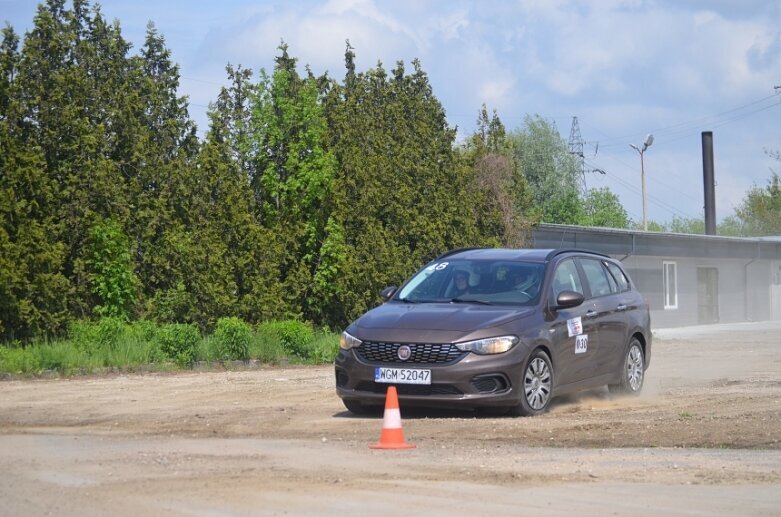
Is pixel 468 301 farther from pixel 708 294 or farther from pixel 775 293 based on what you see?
pixel 775 293

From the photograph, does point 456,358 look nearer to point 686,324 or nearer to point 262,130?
point 262,130

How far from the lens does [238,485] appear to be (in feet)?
25.1

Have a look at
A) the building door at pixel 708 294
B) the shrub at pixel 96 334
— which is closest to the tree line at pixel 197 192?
the shrub at pixel 96 334

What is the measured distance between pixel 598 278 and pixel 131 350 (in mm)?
8423

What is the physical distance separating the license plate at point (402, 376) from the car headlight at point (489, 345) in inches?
17.0

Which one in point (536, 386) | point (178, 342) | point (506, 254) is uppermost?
point (506, 254)

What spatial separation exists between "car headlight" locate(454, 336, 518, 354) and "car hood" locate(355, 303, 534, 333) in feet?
0.49


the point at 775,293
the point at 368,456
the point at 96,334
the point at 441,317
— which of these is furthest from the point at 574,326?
the point at 775,293

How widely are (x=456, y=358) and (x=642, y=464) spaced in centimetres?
329

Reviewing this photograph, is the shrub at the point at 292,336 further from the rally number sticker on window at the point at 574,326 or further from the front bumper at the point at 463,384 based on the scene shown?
the front bumper at the point at 463,384

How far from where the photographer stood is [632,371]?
14734mm

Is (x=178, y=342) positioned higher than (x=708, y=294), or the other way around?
(x=708, y=294)

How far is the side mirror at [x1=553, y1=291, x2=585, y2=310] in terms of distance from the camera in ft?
42.1

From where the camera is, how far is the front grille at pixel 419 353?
38.5 ft
